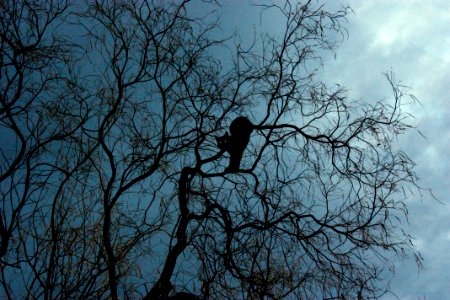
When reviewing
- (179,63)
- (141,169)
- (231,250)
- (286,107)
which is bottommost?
(231,250)

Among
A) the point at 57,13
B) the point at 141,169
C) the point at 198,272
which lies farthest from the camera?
the point at 141,169

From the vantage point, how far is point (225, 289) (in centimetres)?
487

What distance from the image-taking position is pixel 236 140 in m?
5.65

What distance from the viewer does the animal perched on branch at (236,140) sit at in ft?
18.5

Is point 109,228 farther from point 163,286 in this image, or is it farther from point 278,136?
point 278,136

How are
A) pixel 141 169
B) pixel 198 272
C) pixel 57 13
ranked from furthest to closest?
pixel 141 169 → pixel 57 13 → pixel 198 272

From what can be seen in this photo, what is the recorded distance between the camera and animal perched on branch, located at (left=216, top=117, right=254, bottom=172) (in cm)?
565

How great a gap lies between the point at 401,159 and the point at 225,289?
2.56 meters

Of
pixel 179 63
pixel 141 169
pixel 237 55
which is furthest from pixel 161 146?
pixel 237 55

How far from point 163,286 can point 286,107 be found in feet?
8.25

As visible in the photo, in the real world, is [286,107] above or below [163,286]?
above

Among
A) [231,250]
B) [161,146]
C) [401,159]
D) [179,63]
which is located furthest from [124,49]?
[401,159]

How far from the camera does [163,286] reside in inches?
190

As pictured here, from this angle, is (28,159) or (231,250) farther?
(231,250)
